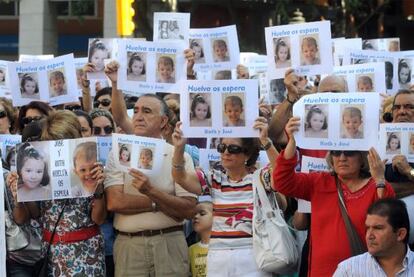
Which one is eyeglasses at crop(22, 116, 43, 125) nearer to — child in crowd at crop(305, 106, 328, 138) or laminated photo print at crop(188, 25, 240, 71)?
laminated photo print at crop(188, 25, 240, 71)

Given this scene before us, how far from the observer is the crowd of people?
236 inches

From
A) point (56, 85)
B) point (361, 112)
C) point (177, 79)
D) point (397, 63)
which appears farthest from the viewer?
point (397, 63)

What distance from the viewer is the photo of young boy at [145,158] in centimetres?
642

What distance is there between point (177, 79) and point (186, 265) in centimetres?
140

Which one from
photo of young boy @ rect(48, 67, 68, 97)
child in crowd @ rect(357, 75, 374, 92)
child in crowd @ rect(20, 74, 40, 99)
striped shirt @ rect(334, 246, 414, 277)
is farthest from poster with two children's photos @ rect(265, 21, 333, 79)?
child in crowd @ rect(20, 74, 40, 99)

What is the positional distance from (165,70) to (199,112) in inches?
35.7

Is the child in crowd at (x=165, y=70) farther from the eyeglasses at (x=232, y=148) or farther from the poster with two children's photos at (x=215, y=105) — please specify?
the eyeglasses at (x=232, y=148)

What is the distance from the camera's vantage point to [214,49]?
27.8 feet

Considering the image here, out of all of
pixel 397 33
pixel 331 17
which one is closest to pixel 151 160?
pixel 331 17

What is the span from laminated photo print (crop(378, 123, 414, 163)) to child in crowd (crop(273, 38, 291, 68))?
970mm

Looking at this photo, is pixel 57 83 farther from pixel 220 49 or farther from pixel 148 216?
pixel 148 216

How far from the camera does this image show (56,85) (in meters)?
8.30

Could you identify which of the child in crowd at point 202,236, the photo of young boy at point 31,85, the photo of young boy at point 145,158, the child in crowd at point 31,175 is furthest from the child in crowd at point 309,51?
the photo of young boy at point 31,85

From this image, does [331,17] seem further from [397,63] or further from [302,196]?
[302,196]
